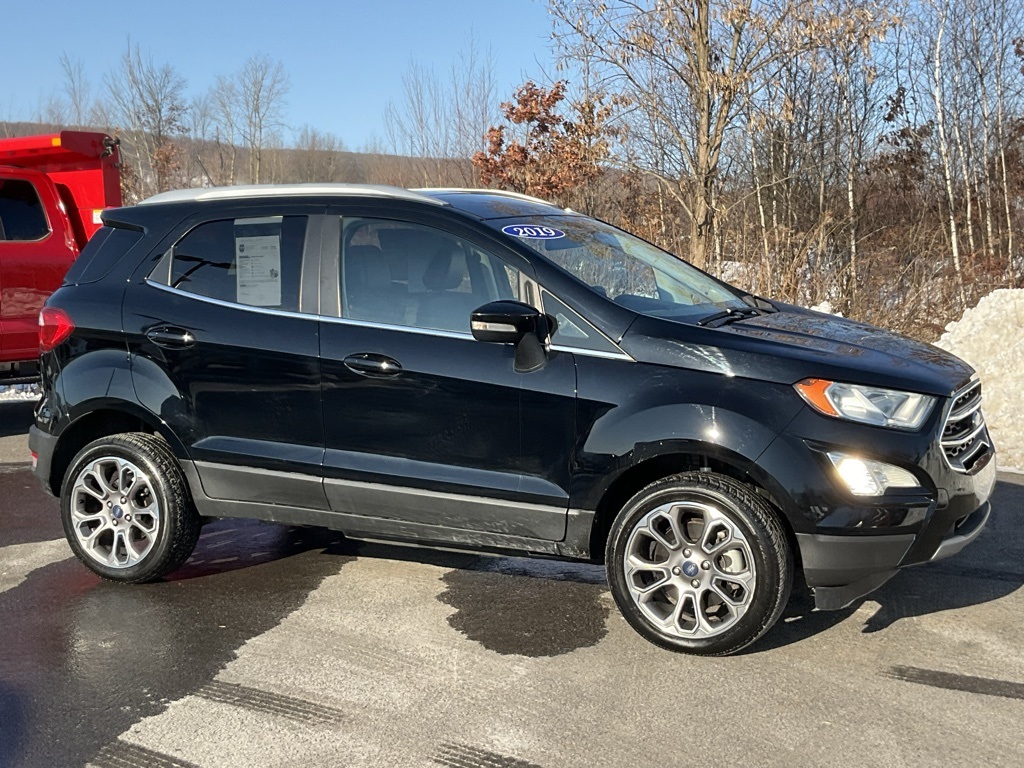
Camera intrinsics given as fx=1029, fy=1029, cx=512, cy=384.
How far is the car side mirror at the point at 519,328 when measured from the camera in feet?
14.0

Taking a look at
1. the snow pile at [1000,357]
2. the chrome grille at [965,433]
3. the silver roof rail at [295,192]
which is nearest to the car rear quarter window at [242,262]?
the silver roof rail at [295,192]

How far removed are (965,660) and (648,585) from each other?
1.28 meters

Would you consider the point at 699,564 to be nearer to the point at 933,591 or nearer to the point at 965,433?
the point at 965,433

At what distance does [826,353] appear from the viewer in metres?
4.13

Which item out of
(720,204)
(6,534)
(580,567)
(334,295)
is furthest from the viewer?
(720,204)

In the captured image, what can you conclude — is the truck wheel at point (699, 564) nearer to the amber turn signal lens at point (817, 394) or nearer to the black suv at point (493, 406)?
the black suv at point (493, 406)

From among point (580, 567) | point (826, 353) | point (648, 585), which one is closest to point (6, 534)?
point (580, 567)

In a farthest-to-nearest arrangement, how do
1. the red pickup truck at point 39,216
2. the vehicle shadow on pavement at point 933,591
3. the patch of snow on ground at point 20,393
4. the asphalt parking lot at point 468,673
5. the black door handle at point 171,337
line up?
the patch of snow on ground at point 20,393 → the red pickup truck at point 39,216 → the black door handle at point 171,337 → the vehicle shadow on pavement at point 933,591 → the asphalt parking lot at point 468,673

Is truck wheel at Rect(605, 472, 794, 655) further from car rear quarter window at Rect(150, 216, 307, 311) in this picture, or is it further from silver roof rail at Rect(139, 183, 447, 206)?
car rear quarter window at Rect(150, 216, 307, 311)

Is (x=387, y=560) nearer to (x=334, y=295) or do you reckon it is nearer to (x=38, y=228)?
(x=334, y=295)

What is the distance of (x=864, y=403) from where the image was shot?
156 inches

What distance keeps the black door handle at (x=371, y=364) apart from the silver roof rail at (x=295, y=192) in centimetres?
76

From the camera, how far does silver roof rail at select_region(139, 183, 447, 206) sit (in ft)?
15.9

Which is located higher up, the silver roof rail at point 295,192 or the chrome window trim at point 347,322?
the silver roof rail at point 295,192
